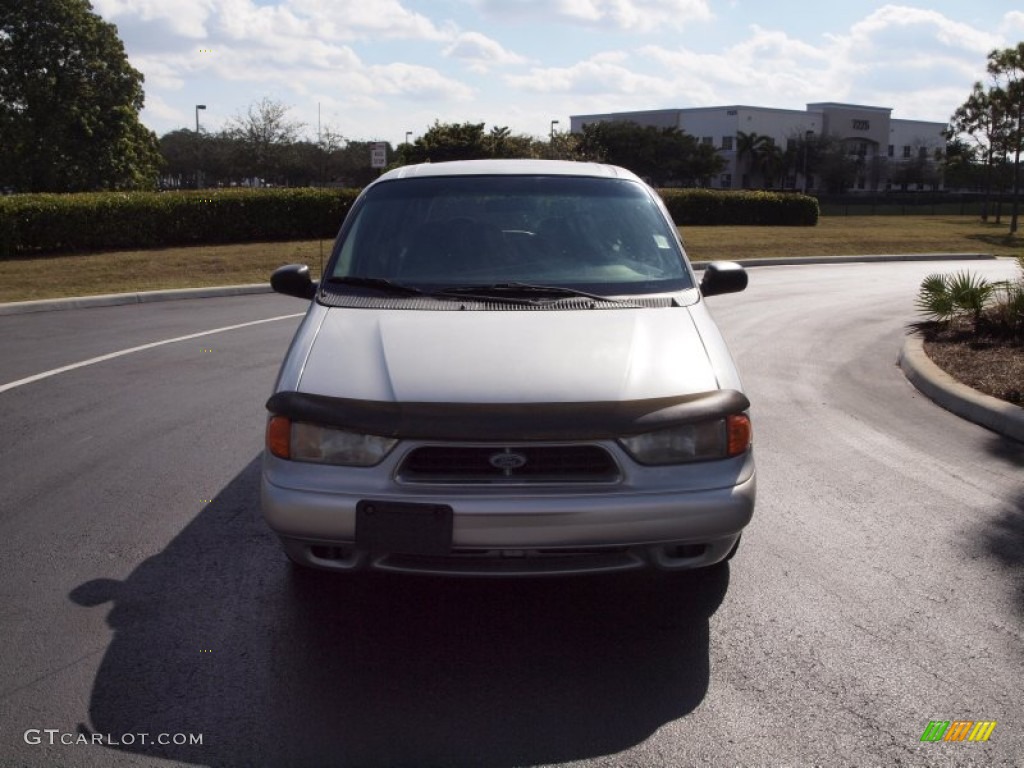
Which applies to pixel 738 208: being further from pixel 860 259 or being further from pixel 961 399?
pixel 961 399

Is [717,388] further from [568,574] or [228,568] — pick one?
[228,568]

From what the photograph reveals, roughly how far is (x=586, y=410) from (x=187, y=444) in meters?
4.04

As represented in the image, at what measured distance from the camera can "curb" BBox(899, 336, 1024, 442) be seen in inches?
298

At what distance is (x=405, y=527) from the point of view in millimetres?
3576

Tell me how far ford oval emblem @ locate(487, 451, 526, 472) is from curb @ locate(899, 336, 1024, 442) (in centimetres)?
517

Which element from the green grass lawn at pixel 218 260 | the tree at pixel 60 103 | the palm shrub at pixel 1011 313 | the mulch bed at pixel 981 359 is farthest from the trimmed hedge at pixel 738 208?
the mulch bed at pixel 981 359

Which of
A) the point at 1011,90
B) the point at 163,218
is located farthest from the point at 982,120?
the point at 163,218

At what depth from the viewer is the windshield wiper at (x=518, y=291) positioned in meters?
4.66

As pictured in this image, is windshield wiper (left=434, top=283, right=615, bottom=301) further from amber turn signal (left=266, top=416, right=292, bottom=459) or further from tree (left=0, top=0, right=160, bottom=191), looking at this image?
tree (left=0, top=0, right=160, bottom=191)

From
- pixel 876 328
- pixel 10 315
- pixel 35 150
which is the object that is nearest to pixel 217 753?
pixel 876 328

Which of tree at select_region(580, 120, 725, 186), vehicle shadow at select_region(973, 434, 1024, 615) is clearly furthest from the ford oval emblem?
Answer: tree at select_region(580, 120, 725, 186)

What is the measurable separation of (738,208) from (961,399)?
32.7 metres

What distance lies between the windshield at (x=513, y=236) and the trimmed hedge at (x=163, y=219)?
18341 millimetres

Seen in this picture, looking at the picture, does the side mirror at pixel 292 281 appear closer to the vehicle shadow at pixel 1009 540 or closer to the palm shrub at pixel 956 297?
the vehicle shadow at pixel 1009 540
